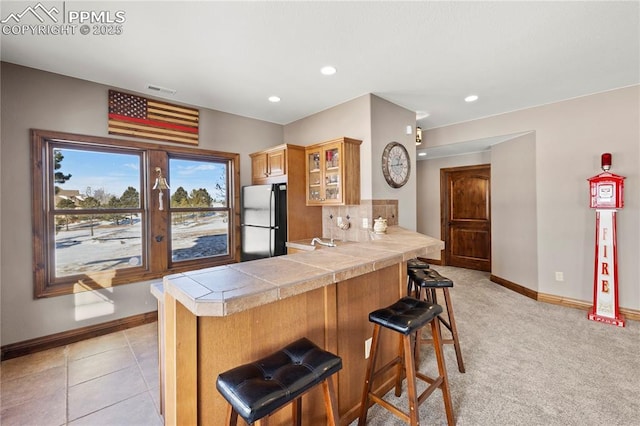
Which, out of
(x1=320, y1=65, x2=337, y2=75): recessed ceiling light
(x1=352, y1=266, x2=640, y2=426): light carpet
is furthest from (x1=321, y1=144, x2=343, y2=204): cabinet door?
(x1=352, y1=266, x2=640, y2=426): light carpet

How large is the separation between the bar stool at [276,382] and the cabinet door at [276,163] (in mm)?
Result: 2660

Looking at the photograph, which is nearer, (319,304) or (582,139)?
(319,304)

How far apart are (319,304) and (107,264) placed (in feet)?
9.60

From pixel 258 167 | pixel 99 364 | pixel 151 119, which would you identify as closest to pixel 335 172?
pixel 258 167

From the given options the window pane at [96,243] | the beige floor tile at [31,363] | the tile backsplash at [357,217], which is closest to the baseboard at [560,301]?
the tile backsplash at [357,217]

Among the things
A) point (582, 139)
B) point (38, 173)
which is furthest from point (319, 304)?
point (582, 139)

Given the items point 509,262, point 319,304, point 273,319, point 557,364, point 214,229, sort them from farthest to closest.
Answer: point 509,262
point 214,229
point 557,364
point 319,304
point 273,319

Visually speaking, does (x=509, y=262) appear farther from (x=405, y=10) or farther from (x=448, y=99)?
(x=405, y=10)

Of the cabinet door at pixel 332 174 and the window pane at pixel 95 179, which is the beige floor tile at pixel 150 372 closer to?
the window pane at pixel 95 179

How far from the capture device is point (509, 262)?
176 inches

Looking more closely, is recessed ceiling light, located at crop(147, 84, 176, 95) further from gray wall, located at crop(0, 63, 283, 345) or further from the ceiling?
gray wall, located at crop(0, 63, 283, 345)

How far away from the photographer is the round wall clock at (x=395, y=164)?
3.53m

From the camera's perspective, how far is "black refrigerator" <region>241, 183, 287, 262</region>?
137 inches

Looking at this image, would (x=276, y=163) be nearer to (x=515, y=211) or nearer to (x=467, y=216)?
(x=515, y=211)
